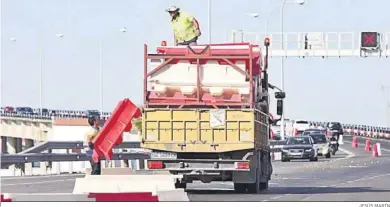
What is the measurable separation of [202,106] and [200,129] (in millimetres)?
438

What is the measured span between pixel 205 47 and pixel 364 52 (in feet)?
194

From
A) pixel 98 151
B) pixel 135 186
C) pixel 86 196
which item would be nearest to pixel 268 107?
pixel 98 151

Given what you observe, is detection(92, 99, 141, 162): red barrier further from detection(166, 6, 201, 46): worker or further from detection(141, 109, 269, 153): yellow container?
detection(166, 6, 201, 46): worker

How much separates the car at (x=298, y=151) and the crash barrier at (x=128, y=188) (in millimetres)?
37479

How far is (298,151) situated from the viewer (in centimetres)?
5612

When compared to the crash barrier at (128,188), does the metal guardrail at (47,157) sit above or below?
below

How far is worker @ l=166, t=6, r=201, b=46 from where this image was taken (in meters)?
23.8

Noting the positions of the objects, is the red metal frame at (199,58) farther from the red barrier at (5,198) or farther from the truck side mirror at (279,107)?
the red barrier at (5,198)

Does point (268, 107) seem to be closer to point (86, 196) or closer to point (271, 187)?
point (271, 187)

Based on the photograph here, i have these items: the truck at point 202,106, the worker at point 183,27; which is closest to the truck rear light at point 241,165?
the truck at point 202,106

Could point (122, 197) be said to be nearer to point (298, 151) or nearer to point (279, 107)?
point (279, 107)

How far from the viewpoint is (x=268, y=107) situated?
84.6 ft

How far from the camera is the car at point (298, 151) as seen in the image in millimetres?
56000

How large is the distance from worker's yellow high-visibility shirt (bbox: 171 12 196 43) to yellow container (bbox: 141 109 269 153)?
1445mm
